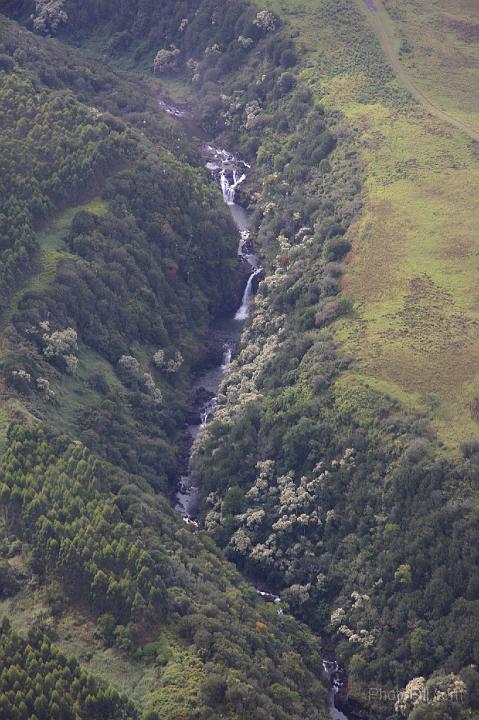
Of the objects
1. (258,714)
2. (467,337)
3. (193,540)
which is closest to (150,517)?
(193,540)

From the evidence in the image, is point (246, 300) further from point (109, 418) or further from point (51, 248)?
point (109, 418)

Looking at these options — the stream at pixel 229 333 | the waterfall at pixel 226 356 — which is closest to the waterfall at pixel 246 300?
the stream at pixel 229 333

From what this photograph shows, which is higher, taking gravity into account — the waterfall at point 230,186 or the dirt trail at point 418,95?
the dirt trail at point 418,95

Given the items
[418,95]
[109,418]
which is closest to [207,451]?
[109,418]

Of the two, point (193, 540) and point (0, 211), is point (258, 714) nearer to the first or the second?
point (193, 540)

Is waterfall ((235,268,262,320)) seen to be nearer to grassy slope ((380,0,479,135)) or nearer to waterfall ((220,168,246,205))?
waterfall ((220,168,246,205))

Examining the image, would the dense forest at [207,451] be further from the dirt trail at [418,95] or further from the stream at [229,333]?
the dirt trail at [418,95]
